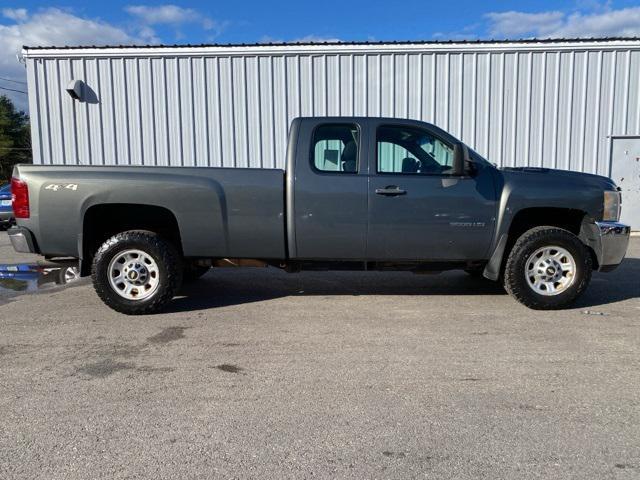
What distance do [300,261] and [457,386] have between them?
2.37m

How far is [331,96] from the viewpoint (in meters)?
11.9

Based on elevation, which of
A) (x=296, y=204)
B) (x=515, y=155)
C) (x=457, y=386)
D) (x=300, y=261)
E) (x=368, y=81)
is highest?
(x=368, y=81)

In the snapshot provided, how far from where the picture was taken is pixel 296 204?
17.0 ft

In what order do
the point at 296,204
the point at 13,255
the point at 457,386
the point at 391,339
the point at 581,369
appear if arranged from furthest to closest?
the point at 13,255, the point at 296,204, the point at 391,339, the point at 581,369, the point at 457,386

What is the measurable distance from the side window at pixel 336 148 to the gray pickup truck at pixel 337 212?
0.01 metres

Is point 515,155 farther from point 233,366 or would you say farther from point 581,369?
point 233,366

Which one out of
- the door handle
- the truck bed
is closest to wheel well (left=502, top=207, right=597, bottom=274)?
the door handle

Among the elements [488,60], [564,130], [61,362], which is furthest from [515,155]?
[61,362]

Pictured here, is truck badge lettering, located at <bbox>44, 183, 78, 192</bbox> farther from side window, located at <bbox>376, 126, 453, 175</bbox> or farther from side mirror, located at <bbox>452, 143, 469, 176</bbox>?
side mirror, located at <bbox>452, 143, 469, 176</bbox>

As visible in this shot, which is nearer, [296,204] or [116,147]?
[296,204]

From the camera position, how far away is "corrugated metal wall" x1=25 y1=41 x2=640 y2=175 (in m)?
11.8

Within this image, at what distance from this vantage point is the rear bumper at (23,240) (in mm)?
5105

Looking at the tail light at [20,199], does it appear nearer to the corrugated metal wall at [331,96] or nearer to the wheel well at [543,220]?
the wheel well at [543,220]

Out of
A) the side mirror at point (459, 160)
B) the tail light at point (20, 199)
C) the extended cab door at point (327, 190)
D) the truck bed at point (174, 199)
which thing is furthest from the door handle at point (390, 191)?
the tail light at point (20, 199)
